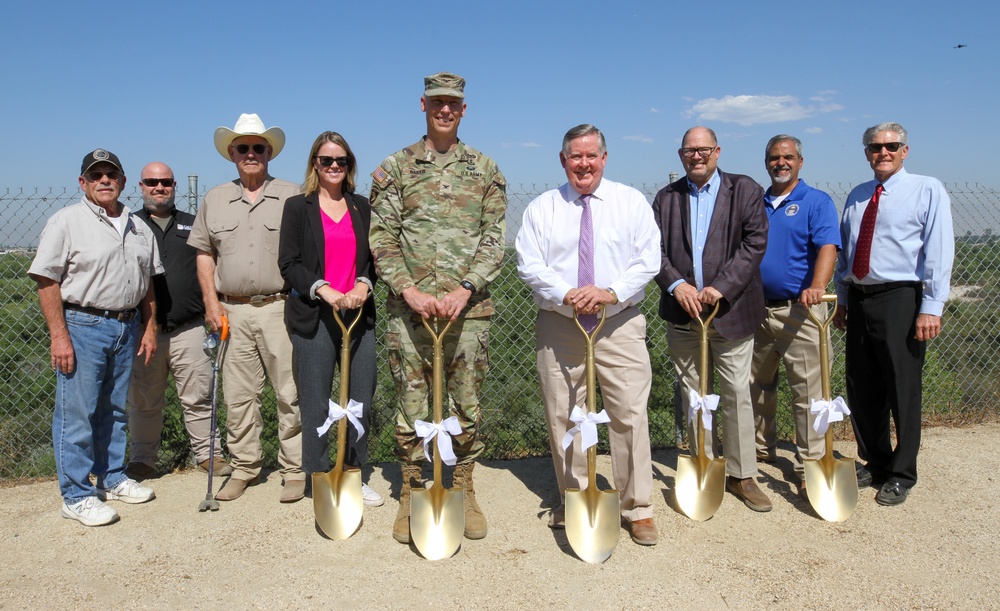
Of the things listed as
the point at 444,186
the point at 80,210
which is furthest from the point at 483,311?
the point at 80,210

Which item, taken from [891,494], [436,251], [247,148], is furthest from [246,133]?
[891,494]

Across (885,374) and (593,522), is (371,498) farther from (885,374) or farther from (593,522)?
(885,374)

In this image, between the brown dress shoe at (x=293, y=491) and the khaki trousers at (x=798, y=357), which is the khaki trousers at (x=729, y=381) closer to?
the khaki trousers at (x=798, y=357)

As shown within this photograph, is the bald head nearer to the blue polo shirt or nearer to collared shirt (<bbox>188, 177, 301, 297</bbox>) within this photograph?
collared shirt (<bbox>188, 177, 301, 297</bbox>)

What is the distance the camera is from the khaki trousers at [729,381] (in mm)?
4270

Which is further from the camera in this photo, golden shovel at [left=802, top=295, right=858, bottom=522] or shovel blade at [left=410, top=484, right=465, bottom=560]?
golden shovel at [left=802, top=295, right=858, bottom=522]

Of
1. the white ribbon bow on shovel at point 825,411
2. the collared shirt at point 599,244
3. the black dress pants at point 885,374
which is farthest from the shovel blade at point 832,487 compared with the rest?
the collared shirt at point 599,244

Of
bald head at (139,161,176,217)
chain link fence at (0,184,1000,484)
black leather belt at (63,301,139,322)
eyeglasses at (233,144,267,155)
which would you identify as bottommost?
chain link fence at (0,184,1000,484)

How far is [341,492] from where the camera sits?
3.94 m

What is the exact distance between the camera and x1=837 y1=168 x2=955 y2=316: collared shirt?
420 cm

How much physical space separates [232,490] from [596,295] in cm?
265

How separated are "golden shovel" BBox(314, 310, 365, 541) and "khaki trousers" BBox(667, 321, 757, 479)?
6.51ft

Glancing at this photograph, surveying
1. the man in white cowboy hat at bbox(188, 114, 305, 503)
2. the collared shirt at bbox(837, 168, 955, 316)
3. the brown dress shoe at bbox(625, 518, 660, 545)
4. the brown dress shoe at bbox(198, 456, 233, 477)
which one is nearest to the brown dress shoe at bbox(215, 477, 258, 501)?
the man in white cowboy hat at bbox(188, 114, 305, 503)

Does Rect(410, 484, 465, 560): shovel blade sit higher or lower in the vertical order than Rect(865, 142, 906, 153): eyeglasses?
lower
